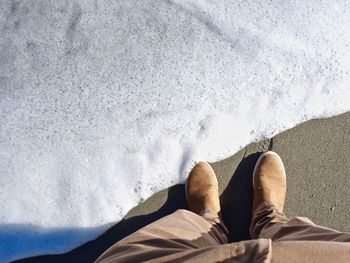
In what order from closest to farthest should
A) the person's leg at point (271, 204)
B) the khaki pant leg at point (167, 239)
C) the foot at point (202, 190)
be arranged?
the khaki pant leg at point (167, 239), the person's leg at point (271, 204), the foot at point (202, 190)

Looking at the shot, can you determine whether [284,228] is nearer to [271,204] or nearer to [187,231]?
[271,204]

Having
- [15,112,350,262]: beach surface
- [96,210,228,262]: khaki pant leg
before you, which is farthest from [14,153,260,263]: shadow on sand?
[96,210,228,262]: khaki pant leg

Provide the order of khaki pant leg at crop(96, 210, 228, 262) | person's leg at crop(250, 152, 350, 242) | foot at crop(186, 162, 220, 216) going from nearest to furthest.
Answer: khaki pant leg at crop(96, 210, 228, 262) < person's leg at crop(250, 152, 350, 242) < foot at crop(186, 162, 220, 216)

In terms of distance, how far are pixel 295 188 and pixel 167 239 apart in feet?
2.05

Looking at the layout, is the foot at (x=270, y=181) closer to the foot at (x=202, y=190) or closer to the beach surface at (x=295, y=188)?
the beach surface at (x=295, y=188)

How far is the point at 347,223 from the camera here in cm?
166

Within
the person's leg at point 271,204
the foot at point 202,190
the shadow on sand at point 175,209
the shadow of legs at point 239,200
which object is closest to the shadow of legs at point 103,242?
the shadow on sand at point 175,209

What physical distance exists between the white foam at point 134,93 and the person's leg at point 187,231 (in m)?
0.10

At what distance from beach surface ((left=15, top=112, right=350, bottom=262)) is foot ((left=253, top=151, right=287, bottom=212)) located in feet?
0.12

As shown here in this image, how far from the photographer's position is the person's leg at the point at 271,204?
55.3 inches

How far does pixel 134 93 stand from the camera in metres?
1.70

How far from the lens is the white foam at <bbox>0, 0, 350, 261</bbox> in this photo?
5.46 feet

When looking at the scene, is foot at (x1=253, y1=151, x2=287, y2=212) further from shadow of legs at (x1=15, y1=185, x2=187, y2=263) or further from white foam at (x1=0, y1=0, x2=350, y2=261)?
shadow of legs at (x1=15, y1=185, x2=187, y2=263)

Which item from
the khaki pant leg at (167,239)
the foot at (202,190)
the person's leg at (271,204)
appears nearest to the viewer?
the khaki pant leg at (167,239)
